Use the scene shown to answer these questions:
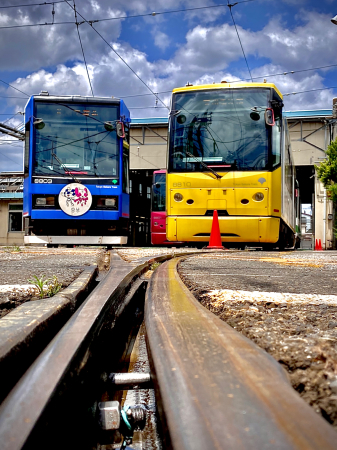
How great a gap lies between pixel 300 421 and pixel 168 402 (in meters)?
0.20

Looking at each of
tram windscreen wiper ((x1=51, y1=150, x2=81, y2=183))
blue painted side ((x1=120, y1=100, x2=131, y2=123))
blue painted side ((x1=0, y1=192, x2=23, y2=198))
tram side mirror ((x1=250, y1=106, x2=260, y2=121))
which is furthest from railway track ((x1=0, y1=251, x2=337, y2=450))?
blue painted side ((x1=0, y1=192, x2=23, y2=198))

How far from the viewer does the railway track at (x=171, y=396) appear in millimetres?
572

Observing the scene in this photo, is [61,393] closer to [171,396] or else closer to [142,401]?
[171,396]

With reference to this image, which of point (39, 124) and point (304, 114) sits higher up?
point (304, 114)

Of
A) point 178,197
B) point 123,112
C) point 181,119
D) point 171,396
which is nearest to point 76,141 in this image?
point 123,112

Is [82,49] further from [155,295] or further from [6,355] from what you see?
[6,355]

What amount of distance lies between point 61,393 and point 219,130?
28.6 ft

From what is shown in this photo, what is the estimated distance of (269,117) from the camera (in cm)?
876

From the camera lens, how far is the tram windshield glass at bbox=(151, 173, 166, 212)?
1725 centimetres

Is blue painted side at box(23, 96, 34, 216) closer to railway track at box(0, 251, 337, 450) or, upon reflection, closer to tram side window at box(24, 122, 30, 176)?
tram side window at box(24, 122, 30, 176)

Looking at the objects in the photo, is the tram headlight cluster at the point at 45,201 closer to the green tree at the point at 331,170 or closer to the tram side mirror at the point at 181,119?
the tram side mirror at the point at 181,119

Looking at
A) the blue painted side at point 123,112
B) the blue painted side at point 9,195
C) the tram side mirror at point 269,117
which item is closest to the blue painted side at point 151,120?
the blue painted side at point 9,195

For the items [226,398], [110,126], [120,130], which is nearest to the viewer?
[226,398]

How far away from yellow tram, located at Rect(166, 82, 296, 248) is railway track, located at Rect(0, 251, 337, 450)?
743 centimetres
